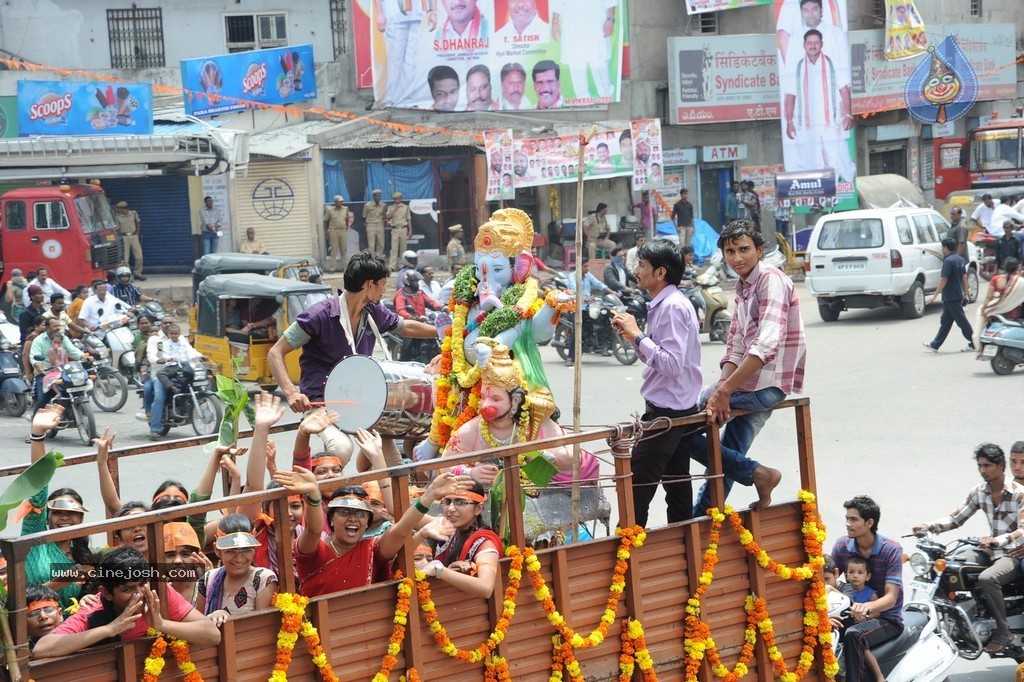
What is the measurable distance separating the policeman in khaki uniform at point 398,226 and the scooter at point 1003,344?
12420 mm

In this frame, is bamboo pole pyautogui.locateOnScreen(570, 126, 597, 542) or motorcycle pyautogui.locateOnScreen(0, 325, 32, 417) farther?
motorcycle pyautogui.locateOnScreen(0, 325, 32, 417)

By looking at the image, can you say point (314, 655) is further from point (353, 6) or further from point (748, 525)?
point (353, 6)

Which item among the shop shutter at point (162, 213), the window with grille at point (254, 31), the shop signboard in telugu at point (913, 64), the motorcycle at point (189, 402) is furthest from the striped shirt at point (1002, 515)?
the shop signboard in telugu at point (913, 64)

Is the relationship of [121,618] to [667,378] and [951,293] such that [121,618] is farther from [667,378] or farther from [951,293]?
[951,293]

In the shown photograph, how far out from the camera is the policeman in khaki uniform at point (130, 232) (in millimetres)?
23391

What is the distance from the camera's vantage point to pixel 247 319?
14938 mm

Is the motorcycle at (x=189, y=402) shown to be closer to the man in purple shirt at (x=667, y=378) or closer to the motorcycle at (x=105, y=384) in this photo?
the motorcycle at (x=105, y=384)

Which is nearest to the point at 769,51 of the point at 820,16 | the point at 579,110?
the point at 820,16

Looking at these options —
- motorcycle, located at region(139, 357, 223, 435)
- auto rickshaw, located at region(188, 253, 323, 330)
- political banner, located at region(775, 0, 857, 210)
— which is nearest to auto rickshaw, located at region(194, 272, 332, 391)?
motorcycle, located at region(139, 357, 223, 435)

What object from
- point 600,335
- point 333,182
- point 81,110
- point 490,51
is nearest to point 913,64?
point 490,51

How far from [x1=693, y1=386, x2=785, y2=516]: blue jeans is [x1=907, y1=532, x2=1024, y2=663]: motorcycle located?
1803 mm

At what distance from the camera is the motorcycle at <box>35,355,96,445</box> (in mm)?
12977

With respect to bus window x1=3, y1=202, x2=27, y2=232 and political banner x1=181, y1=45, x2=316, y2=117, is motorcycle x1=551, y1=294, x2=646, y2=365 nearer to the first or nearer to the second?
bus window x1=3, y1=202, x2=27, y2=232

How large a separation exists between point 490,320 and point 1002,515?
289cm
